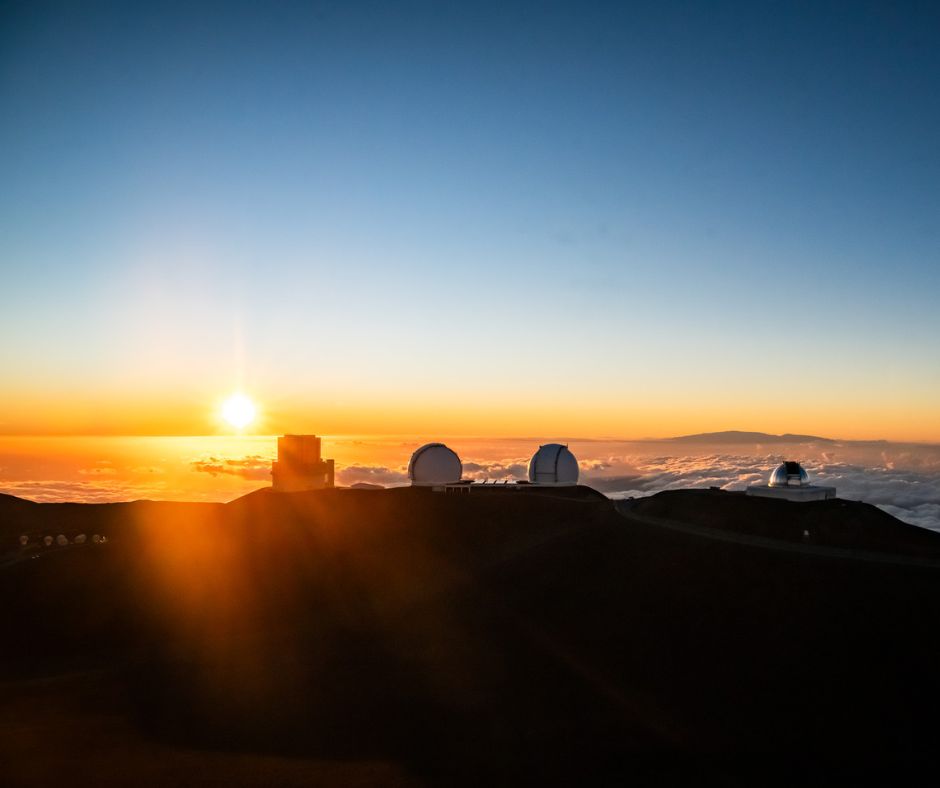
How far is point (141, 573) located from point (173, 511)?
1836 centimetres

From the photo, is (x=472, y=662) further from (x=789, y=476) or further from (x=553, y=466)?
(x=553, y=466)

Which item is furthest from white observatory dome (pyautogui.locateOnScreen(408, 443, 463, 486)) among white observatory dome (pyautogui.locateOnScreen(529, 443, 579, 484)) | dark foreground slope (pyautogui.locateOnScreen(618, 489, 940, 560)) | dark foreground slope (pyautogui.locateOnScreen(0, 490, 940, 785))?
dark foreground slope (pyautogui.locateOnScreen(618, 489, 940, 560))

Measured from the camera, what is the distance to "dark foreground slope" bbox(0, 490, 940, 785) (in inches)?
664

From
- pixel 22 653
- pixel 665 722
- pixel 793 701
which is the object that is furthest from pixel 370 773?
pixel 22 653

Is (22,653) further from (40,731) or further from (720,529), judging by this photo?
(720,529)

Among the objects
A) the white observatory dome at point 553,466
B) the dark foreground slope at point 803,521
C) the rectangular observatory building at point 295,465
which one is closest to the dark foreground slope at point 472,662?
the dark foreground slope at point 803,521

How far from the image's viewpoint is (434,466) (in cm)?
5484

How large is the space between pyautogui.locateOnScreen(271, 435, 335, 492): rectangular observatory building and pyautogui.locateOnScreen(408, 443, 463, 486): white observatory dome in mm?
7967

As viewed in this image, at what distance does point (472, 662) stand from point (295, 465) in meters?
32.8

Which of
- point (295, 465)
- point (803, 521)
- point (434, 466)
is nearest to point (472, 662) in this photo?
point (803, 521)

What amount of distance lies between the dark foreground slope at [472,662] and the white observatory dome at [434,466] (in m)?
11.2

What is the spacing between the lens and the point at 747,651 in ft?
76.1

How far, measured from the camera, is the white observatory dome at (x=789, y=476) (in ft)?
150

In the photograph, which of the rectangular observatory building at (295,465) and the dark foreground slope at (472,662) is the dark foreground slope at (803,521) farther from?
the rectangular observatory building at (295,465)
